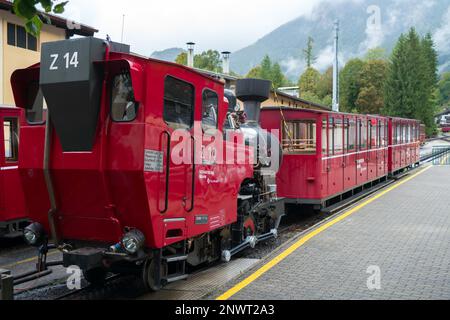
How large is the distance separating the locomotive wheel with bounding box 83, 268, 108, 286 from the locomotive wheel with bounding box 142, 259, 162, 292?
4.07ft

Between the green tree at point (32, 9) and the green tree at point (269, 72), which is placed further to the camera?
the green tree at point (269, 72)

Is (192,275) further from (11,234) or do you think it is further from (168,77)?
(11,234)

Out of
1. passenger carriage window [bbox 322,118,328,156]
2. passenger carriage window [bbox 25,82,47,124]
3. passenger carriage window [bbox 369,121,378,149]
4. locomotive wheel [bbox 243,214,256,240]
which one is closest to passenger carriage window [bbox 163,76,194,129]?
passenger carriage window [bbox 25,82,47,124]

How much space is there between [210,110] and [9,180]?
5267 millimetres

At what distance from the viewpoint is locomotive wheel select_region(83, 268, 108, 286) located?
23.2ft

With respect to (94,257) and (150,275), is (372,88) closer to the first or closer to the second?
(150,275)

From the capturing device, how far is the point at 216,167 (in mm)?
7238

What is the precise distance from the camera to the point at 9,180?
1011 centimetres

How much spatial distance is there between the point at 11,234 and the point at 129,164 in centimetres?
573

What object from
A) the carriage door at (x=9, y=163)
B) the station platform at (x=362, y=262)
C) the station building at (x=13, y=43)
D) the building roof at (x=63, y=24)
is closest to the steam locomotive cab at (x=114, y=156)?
the station platform at (x=362, y=262)

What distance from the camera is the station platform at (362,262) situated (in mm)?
6547

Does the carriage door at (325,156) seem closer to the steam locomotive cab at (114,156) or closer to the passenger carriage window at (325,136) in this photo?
the passenger carriage window at (325,136)

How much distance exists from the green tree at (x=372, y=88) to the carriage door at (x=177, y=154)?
68658mm
